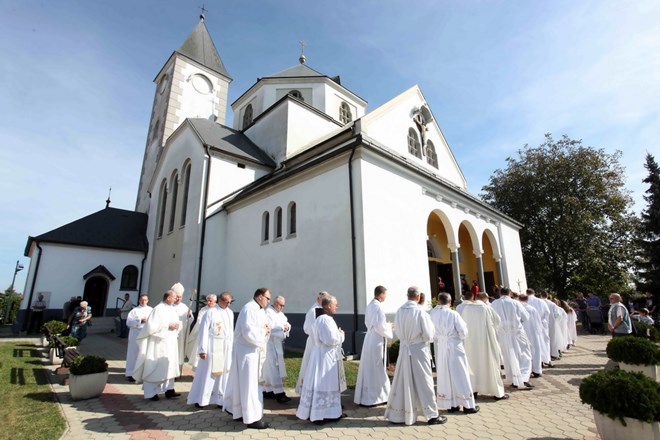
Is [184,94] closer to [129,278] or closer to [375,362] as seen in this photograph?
[129,278]

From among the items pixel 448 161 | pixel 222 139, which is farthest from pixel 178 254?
pixel 448 161

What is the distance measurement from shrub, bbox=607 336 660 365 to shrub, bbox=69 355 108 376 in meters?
10.3

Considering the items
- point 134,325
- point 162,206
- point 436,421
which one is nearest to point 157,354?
point 134,325

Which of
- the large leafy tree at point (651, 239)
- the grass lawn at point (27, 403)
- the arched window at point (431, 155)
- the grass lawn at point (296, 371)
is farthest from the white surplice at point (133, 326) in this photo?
the large leafy tree at point (651, 239)

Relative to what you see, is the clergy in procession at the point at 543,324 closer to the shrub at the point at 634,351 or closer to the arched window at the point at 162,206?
the shrub at the point at 634,351

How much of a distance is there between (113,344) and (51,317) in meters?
5.77

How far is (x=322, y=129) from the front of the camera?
20.6 metres

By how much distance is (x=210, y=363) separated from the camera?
6.12 meters

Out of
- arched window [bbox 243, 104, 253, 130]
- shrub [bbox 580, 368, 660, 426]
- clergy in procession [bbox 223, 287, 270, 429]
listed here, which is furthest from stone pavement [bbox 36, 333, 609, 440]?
arched window [bbox 243, 104, 253, 130]

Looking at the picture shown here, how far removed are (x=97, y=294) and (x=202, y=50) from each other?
2038 centimetres

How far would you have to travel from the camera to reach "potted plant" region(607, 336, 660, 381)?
659 cm

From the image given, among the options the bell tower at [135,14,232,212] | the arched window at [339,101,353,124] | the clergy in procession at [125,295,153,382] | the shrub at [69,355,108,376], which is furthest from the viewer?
the bell tower at [135,14,232,212]

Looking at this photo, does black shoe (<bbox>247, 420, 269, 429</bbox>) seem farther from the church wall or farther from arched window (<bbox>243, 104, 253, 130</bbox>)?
arched window (<bbox>243, 104, 253, 130</bbox>)

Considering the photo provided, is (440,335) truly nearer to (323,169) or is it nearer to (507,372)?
(507,372)
